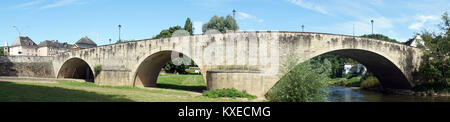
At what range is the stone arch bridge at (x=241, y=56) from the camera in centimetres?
2588

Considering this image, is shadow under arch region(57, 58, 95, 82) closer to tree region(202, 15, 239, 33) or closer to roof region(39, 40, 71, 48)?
tree region(202, 15, 239, 33)

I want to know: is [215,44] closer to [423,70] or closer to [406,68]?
[406,68]

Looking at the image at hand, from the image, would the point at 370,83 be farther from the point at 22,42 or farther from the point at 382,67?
the point at 22,42

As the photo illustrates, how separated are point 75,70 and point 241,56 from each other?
2620 centimetres

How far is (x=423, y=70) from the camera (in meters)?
33.2

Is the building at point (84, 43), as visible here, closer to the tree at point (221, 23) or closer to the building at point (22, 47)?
the building at point (22, 47)

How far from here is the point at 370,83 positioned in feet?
145

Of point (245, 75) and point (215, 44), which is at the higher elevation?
point (215, 44)

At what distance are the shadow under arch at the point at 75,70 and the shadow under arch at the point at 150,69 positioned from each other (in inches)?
346

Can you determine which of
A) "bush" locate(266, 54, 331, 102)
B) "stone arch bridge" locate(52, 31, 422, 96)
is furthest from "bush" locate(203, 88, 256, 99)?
"bush" locate(266, 54, 331, 102)

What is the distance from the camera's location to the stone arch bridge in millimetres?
25875

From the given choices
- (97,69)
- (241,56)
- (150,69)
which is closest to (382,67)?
(241,56)

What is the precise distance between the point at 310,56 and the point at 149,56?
1599 centimetres

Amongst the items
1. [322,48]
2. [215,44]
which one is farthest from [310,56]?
[215,44]
